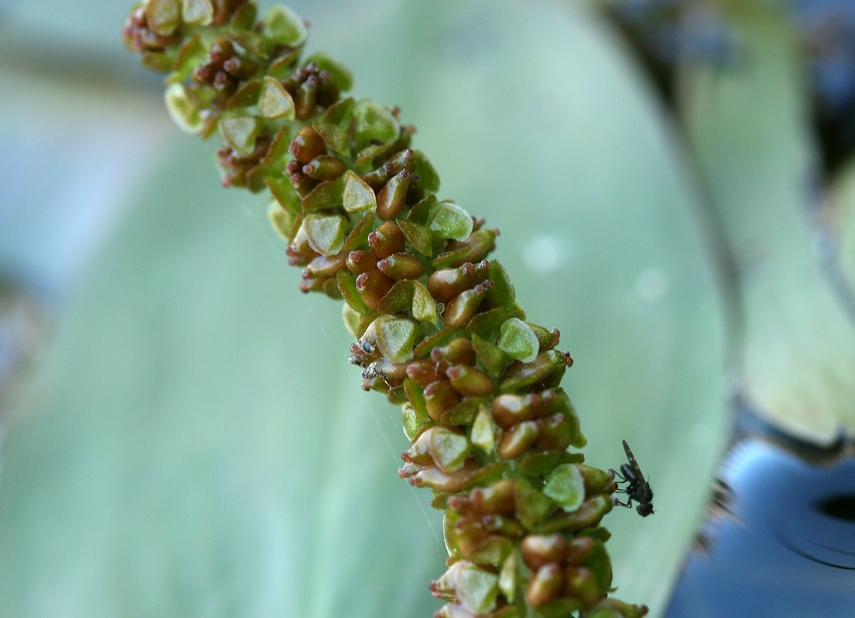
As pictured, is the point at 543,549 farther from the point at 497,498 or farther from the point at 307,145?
the point at 307,145

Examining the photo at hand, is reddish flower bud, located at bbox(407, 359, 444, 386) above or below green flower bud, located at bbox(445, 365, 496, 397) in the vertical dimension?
above

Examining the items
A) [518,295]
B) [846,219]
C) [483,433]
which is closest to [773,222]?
[846,219]

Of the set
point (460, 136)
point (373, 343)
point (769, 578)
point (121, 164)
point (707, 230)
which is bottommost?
point (769, 578)

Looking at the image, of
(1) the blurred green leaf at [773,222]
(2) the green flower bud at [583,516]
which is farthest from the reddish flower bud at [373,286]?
(1) the blurred green leaf at [773,222]

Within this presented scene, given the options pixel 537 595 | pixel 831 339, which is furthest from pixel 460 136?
pixel 537 595

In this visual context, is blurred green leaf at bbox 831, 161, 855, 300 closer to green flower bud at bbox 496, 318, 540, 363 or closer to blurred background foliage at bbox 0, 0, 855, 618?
blurred background foliage at bbox 0, 0, 855, 618

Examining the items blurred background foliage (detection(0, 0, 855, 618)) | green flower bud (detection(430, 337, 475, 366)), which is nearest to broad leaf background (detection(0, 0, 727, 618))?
blurred background foliage (detection(0, 0, 855, 618))

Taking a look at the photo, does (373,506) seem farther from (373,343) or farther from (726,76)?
(726,76)
